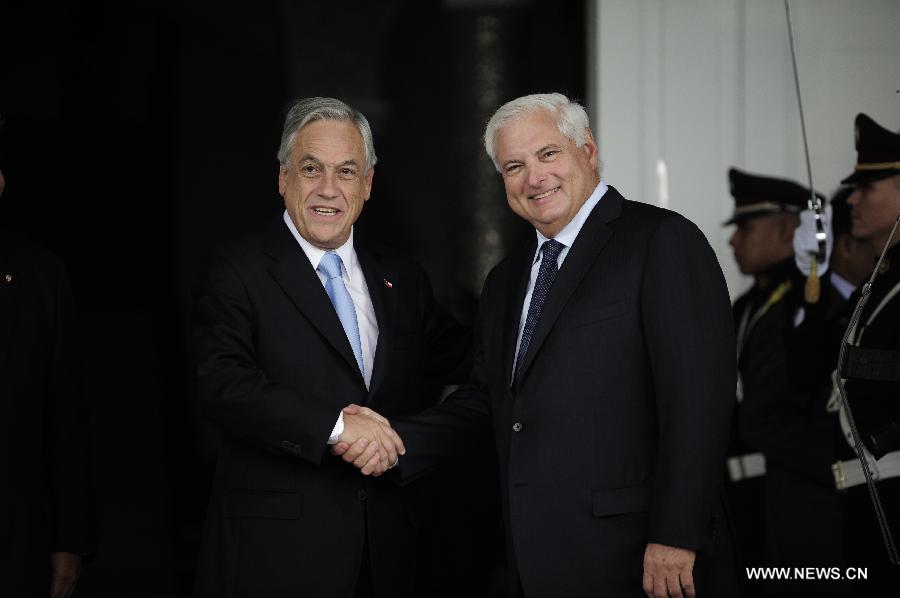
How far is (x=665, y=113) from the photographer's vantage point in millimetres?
4480

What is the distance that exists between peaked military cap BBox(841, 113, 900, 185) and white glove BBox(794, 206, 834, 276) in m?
0.29

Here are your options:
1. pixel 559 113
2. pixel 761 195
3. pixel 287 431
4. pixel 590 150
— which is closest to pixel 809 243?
pixel 761 195

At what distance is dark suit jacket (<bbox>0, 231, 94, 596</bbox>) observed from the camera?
2803 mm

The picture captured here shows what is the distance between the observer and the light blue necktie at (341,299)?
294 centimetres

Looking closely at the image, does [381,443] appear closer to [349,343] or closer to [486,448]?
[349,343]

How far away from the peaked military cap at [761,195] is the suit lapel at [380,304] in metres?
1.88

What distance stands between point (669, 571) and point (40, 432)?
5.50 ft

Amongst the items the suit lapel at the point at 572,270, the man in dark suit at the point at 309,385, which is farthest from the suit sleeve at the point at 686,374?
the man in dark suit at the point at 309,385

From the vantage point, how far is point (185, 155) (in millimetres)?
4551

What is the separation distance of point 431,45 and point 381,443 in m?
2.34

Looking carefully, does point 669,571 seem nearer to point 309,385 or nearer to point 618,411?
point 618,411

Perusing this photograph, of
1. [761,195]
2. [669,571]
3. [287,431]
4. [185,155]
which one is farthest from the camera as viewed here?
[185,155]

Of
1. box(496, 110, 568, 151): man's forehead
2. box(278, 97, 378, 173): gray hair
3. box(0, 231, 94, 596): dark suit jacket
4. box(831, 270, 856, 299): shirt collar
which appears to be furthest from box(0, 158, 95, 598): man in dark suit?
box(831, 270, 856, 299): shirt collar

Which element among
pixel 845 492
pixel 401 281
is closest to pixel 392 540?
pixel 401 281
